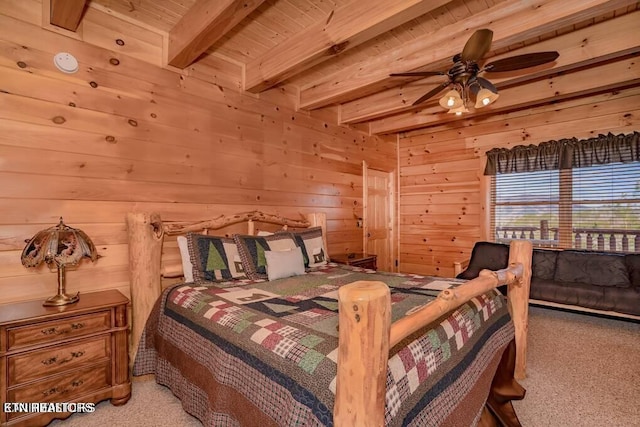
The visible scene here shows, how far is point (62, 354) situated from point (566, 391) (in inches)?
124

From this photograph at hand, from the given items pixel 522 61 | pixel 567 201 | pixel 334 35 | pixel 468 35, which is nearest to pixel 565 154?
pixel 567 201

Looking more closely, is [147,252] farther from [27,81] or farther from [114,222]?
[27,81]

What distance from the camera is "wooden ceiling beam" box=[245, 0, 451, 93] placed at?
2.03 m

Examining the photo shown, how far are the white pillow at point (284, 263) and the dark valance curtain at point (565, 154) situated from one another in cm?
335

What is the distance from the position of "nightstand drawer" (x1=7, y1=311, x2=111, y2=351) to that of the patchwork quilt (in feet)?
1.19

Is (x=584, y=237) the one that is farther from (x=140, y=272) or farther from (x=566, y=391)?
(x=140, y=272)

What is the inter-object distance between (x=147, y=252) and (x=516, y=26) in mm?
3111

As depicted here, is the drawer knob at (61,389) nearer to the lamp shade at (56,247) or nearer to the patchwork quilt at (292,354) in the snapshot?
the patchwork quilt at (292,354)

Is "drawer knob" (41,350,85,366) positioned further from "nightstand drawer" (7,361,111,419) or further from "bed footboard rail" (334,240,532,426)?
"bed footboard rail" (334,240,532,426)

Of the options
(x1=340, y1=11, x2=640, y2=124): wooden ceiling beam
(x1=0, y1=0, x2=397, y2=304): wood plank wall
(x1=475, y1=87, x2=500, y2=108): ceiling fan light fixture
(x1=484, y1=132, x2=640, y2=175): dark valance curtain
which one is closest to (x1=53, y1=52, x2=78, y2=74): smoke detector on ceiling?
(x1=0, y1=0, x2=397, y2=304): wood plank wall

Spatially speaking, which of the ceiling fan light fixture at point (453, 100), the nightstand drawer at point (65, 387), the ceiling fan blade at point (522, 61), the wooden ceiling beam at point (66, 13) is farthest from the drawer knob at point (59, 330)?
the ceiling fan blade at point (522, 61)

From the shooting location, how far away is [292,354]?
1.24 metres

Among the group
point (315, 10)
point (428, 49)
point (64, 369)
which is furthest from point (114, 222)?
point (428, 49)

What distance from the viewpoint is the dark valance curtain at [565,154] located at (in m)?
3.69
